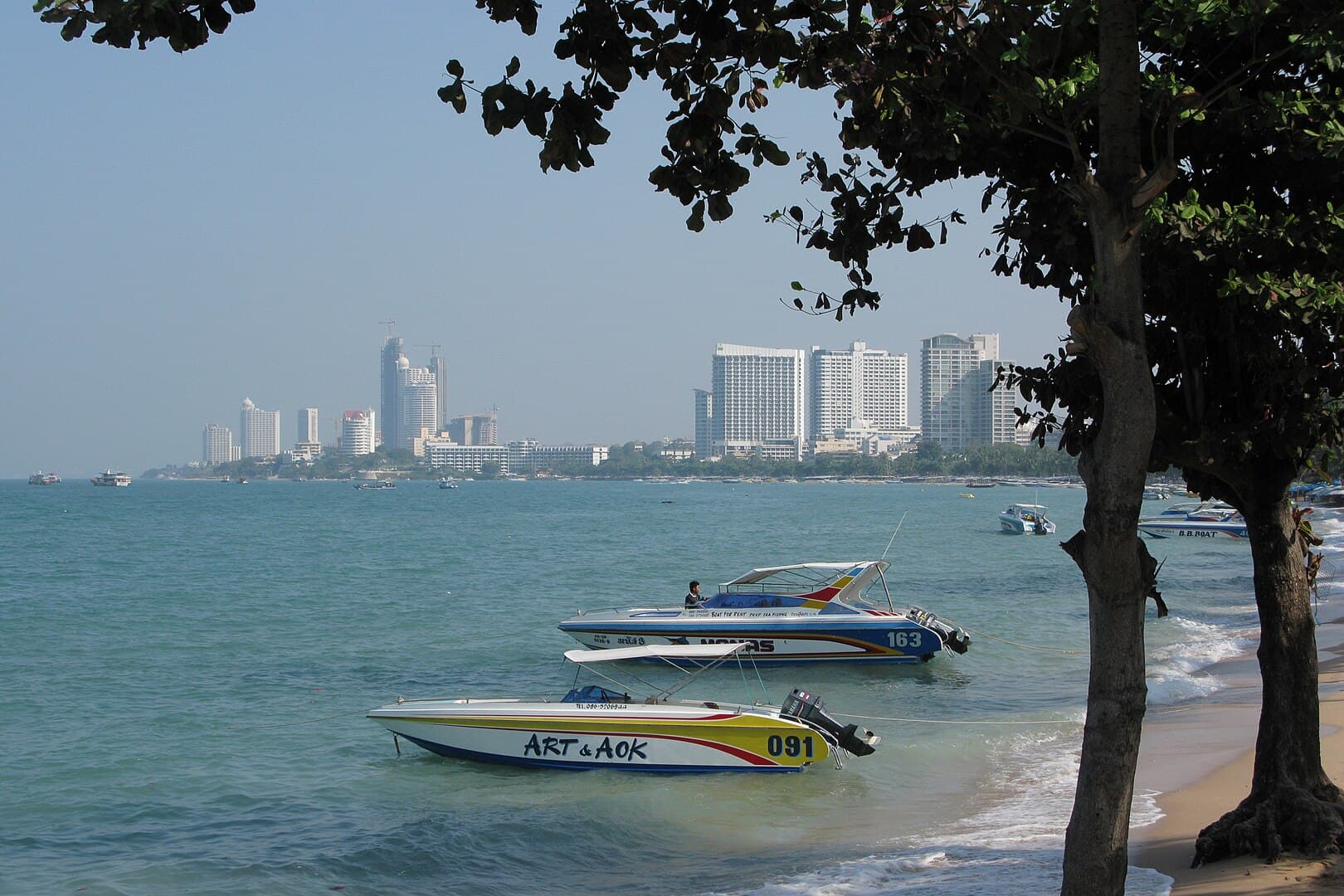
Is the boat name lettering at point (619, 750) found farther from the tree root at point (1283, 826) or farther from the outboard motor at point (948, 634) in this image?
the outboard motor at point (948, 634)

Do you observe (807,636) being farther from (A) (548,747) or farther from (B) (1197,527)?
(B) (1197,527)

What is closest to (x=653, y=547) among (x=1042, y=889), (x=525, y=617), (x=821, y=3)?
(x=525, y=617)

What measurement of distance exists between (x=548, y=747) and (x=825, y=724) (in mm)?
3630

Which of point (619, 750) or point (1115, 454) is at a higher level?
point (1115, 454)

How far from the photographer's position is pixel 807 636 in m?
24.3

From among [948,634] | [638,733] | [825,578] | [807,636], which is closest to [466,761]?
[638,733]

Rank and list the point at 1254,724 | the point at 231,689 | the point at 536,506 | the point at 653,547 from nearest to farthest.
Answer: the point at 1254,724, the point at 231,689, the point at 653,547, the point at 536,506

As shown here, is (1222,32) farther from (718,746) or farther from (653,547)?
(653,547)

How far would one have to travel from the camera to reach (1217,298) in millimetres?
8188

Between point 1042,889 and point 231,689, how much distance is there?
17.9 metres

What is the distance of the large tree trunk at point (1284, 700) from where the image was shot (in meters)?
8.62

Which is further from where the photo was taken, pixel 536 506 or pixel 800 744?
pixel 536 506

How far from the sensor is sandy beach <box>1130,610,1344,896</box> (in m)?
8.31

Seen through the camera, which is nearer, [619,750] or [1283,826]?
[1283,826]
